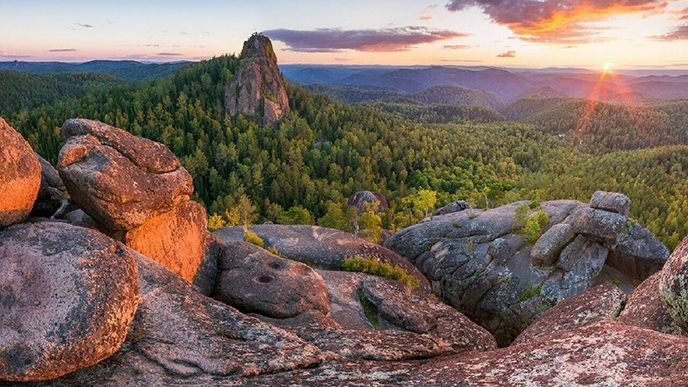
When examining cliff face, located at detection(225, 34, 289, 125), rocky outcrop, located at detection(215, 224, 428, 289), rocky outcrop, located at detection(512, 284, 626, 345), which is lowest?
rocky outcrop, located at detection(215, 224, 428, 289)

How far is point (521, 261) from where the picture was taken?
154 ft

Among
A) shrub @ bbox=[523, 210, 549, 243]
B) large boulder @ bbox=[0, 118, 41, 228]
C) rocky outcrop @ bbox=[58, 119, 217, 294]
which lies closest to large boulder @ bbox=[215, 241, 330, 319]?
rocky outcrop @ bbox=[58, 119, 217, 294]

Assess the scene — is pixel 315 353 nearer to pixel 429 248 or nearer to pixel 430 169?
pixel 429 248

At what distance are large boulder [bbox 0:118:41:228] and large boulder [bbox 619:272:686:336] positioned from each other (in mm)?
20657

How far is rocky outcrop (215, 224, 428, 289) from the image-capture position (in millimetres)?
35375

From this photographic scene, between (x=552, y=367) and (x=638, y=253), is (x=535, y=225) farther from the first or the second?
(x=552, y=367)

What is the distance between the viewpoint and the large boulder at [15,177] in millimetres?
12289

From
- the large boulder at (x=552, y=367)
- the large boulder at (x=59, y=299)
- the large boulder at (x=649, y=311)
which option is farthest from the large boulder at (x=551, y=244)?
the large boulder at (x=59, y=299)

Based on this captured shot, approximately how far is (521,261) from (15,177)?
47.4 meters

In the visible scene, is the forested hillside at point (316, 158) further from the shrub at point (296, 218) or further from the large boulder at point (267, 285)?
the large boulder at point (267, 285)

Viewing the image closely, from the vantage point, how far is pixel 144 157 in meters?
19.0

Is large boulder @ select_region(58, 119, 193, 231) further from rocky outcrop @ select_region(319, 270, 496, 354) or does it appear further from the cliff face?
the cliff face

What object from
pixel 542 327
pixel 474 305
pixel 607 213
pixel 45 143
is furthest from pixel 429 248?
pixel 45 143

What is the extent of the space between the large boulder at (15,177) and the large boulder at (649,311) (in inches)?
813
